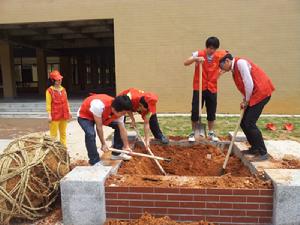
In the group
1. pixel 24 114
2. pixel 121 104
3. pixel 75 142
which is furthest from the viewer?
pixel 24 114

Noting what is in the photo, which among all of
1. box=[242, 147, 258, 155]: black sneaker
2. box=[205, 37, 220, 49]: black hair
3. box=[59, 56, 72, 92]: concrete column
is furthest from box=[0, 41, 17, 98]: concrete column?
box=[242, 147, 258, 155]: black sneaker

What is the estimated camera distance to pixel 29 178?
136 inches

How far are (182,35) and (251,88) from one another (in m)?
7.45

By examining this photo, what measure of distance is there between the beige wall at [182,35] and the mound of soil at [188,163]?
21.1 feet

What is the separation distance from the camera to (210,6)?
35.5 feet

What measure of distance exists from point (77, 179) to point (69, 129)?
5815 millimetres

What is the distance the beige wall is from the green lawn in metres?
1.42

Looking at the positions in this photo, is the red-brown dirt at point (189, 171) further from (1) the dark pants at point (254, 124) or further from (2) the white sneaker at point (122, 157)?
(1) the dark pants at point (254, 124)

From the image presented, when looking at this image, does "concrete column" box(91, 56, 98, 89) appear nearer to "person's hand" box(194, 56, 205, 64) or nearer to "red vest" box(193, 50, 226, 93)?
"red vest" box(193, 50, 226, 93)

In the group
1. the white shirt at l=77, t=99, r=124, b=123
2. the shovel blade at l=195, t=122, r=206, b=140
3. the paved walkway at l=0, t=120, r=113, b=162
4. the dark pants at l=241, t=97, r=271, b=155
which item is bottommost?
the paved walkway at l=0, t=120, r=113, b=162

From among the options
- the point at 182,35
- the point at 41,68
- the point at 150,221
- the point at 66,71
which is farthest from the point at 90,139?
the point at 66,71

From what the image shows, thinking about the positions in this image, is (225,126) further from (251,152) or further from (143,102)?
(143,102)

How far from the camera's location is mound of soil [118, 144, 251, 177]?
13.8 feet

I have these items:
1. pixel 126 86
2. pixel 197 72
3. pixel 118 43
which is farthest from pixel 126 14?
pixel 197 72
